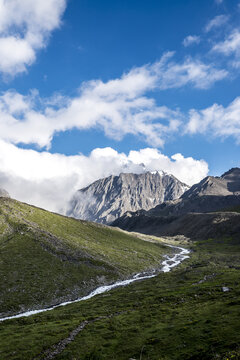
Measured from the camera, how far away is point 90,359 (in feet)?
91.8

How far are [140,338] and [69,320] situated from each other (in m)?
18.0

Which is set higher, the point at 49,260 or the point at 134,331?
the point at 49,260

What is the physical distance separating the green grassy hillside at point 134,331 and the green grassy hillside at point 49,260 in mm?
→ 16528

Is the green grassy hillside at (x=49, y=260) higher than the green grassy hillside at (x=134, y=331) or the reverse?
higher

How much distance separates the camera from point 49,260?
9544cm

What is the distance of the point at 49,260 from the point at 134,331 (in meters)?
66.4

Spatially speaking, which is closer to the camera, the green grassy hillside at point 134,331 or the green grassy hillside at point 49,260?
the green grassy hillside at point 134,331

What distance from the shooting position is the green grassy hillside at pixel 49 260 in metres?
68.7

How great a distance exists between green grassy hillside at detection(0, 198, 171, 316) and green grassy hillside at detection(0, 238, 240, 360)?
1653 cm

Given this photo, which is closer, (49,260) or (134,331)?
(134,331)

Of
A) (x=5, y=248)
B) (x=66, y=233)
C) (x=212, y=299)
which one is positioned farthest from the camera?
(x=66, y=233)

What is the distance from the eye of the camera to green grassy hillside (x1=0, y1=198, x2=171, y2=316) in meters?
68.7

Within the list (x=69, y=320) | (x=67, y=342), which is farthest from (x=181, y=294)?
(x=67, y=342)

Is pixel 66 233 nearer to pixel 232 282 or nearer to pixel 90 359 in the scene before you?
pixel 232 282
